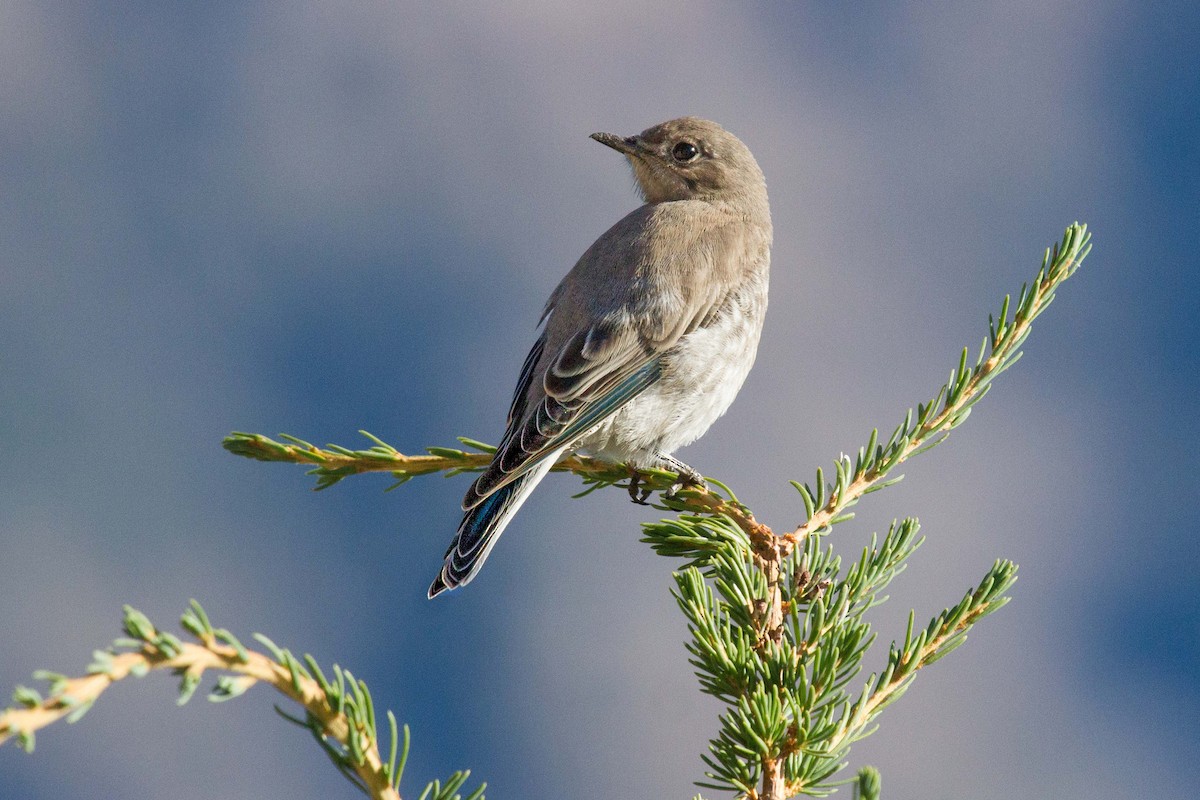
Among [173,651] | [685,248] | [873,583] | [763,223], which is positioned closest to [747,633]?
[873,583]

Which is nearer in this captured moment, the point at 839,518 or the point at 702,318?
the point at 839,518

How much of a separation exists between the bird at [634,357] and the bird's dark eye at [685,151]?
1.79 ft

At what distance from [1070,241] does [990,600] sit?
109 centimetres

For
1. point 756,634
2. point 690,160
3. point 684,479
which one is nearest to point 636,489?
point 684,479

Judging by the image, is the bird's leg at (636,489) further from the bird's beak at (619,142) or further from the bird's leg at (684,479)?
the bird's beak at (619,142)

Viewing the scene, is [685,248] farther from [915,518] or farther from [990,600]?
[990,600]

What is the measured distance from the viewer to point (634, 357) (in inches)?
142

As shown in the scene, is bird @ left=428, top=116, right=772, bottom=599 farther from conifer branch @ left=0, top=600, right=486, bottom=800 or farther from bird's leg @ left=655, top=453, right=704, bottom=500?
conifer branch @ left=0, top=600, right=486, bottom=800

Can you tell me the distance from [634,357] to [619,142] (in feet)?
5.24

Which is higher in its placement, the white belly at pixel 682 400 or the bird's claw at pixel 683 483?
the white belly at pixel 682 400

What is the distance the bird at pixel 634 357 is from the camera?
312 cm

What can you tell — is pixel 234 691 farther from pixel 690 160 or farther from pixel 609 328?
pixel 690 160

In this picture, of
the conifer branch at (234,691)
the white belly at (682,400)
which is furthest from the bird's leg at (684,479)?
the conifer branch at (234,691)

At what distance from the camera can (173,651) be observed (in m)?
1.22
